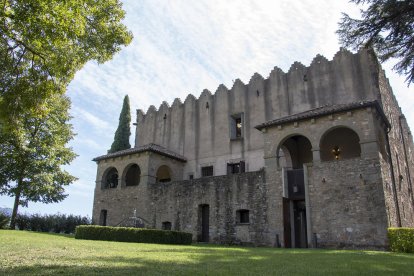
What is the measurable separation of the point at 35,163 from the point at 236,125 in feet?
52.3

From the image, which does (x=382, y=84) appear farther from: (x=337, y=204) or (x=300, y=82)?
(x=337, y=204)

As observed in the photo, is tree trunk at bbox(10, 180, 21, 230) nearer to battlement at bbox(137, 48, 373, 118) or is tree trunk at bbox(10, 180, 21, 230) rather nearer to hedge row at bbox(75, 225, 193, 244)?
hedge row at bbox(75, 225, 193, 244)

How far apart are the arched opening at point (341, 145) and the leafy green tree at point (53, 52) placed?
1552cm

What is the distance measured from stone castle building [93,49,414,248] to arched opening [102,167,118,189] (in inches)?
5.2

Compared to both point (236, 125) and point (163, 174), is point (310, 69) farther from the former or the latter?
point (163, 174)

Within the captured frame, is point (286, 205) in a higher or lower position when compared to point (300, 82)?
lower

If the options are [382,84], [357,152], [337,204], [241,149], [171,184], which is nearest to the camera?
[337,204]

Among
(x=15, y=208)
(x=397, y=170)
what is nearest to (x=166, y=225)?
(x=15, y=208)

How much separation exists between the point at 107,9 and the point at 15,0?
3.02 meters

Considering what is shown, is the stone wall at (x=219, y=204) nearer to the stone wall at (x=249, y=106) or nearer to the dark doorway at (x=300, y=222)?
the dark doorway at (x=300, y=222)

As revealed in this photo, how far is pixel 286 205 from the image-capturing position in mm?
20266

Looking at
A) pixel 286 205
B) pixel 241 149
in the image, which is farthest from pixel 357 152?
pixel 241 149

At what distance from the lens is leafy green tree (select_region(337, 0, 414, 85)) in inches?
419

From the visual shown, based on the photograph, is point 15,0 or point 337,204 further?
point 337,204
